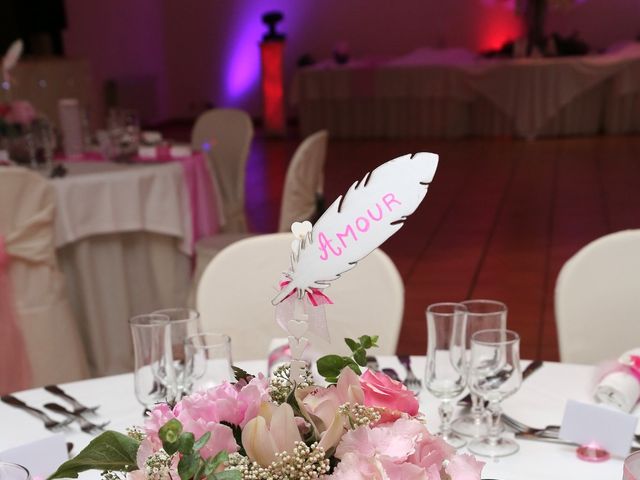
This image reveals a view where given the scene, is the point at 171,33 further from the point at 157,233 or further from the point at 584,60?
the point at 157,233

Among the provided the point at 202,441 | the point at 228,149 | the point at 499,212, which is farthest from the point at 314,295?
the point at 499,212

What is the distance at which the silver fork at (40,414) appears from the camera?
61.2 inches

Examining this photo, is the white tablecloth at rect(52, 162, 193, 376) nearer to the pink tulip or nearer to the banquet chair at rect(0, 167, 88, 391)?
the banquet chair at rect(0, 167, 88, 391)

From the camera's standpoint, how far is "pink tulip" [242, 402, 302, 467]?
0.80 metres

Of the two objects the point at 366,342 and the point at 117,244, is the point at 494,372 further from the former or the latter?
the point at 117,244

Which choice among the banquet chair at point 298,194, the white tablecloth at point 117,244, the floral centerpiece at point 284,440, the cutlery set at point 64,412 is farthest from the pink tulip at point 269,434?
the banquet chair at point 298,194

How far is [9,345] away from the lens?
2.95 meters

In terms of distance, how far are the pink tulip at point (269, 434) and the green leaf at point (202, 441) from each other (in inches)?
2.2

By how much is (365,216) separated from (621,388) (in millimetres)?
867

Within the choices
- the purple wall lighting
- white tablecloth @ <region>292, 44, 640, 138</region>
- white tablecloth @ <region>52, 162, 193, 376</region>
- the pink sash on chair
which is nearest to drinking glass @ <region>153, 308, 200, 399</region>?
the pink sash on chair

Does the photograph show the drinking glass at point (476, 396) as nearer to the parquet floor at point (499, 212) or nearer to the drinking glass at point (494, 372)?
the drinking glass at point (494, 372)

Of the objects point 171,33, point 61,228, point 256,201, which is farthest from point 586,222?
point 171,33

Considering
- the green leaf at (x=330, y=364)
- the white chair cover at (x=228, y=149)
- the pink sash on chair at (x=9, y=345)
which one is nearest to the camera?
the green leaf at (x=330, y=364)

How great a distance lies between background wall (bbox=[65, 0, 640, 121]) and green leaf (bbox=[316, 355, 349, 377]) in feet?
36.8
